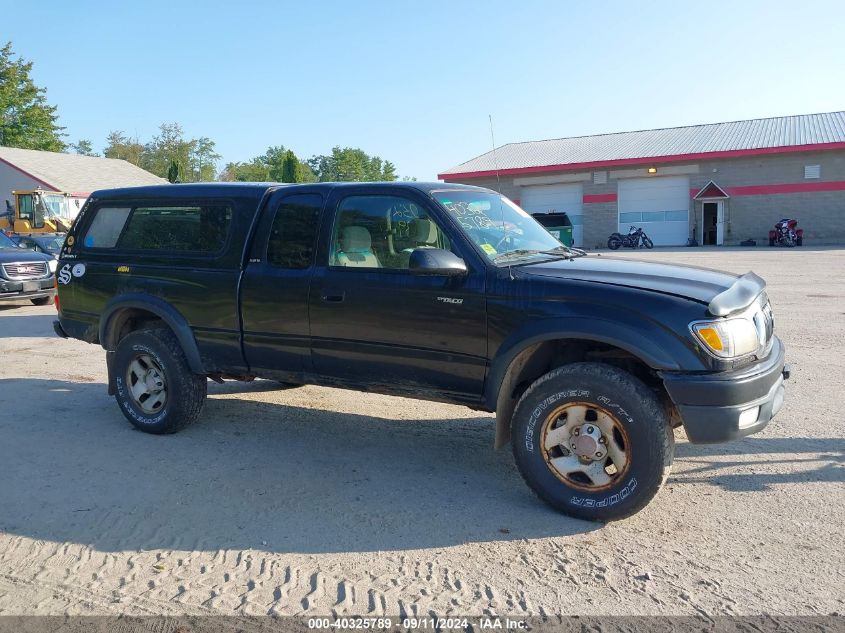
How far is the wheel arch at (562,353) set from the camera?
396 centimetres

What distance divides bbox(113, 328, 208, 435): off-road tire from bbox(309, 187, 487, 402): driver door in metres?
1.35

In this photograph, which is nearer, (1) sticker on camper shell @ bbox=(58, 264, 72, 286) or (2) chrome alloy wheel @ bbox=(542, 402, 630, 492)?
(2) chrome alloy wheel @ bbox=(542, 402, 630, 492)

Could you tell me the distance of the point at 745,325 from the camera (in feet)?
13.4

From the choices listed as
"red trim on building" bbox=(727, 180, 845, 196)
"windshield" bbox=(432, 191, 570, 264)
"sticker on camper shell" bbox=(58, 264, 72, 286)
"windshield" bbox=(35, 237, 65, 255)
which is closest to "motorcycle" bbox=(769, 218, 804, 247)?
"red trim on building" bbox=(727, 180, 845, 196)

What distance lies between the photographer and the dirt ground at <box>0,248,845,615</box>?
3.43 meters

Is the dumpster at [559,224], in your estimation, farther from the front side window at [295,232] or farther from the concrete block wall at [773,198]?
the front side window at [295,232]

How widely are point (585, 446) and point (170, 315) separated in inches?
138

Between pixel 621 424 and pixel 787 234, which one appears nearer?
pixel 621 424

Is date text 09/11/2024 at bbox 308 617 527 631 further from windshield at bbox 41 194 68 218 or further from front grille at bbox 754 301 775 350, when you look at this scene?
windshield at bbox 41 194 68 218

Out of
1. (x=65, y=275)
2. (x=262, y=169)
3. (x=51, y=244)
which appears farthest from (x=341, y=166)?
(x=65, y=275)

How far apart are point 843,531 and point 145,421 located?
510 cm

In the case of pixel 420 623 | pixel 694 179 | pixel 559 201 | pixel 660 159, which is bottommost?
pixel 420 623

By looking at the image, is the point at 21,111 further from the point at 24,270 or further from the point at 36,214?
the point at 24,270

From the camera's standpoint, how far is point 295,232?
5.36m
